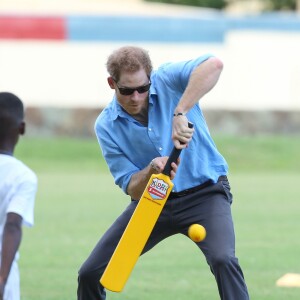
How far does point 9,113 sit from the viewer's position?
5668 millimetres

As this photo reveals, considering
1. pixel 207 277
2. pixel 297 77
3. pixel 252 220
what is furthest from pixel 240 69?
pixel 207 277

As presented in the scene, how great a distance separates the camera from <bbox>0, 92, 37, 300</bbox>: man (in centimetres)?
549

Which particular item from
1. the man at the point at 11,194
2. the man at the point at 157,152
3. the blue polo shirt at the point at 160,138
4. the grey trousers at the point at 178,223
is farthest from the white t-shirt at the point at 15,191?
the blue polo shirt at the point at 160,138

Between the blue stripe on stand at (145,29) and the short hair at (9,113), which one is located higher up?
the short hair at (9,113)

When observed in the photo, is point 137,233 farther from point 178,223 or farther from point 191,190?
point 191,190

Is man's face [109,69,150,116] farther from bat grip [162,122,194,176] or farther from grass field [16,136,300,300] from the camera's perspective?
grass field [16,136,300,300]

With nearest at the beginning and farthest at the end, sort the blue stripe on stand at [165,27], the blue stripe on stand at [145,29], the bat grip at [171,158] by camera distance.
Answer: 1. the bat grip at [171,158]
2. the blue stripe on stand at [165,27]
3. the blue stripe on stand at [145,29]

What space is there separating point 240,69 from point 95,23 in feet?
13.8

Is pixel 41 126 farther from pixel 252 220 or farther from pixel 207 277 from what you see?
pixel 207 277

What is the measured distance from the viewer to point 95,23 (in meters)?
30.3

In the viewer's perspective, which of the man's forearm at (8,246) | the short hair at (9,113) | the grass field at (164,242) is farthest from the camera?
the grass field at (164,242)

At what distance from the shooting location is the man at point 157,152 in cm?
688

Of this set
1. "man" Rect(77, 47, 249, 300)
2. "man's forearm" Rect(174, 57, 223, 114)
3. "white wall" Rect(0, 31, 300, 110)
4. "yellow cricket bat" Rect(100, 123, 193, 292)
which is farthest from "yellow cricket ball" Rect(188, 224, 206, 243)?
"white wall" Rect(0, 31, 300, 110)

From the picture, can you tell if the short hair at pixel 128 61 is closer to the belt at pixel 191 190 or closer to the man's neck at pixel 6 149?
the belt at pixel 191 190
